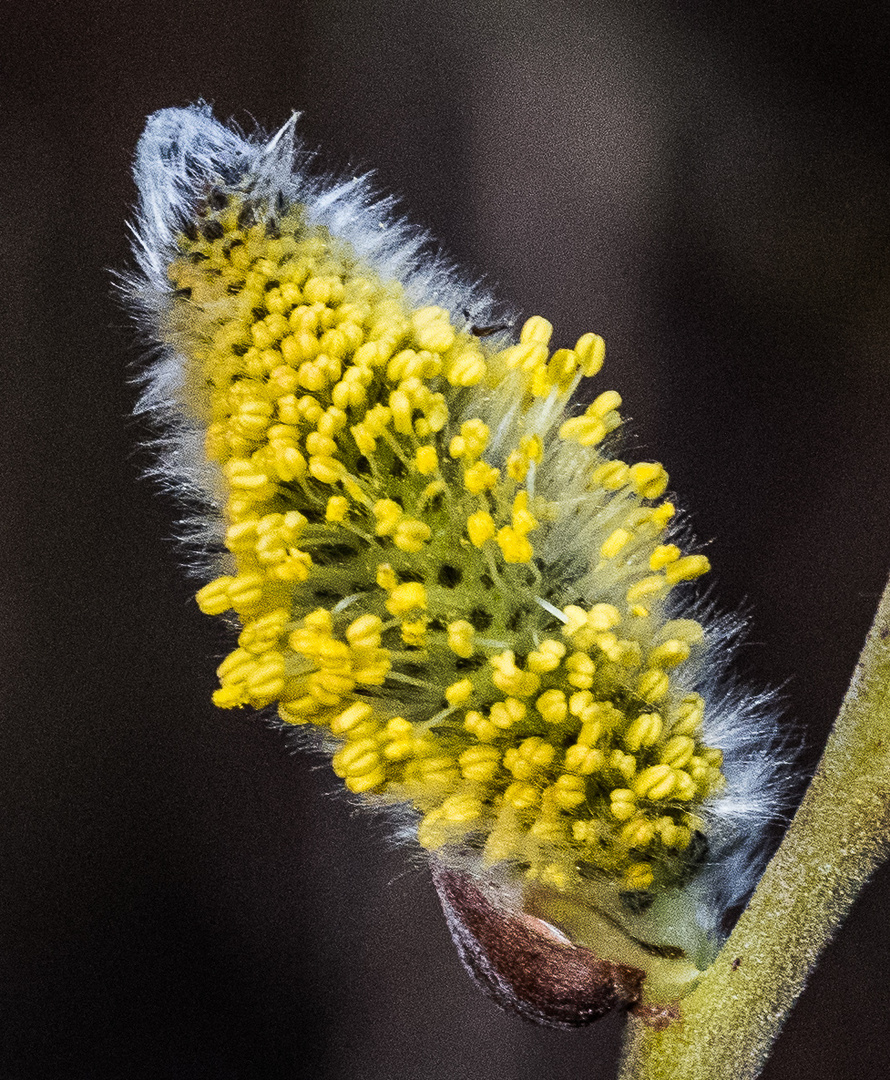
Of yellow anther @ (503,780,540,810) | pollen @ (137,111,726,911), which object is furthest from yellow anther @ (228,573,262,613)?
yellow anther @ (503,780,540,810)

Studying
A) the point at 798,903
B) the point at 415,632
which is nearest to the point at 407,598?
the point at 415,632

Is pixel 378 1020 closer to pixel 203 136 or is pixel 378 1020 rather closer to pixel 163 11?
pixel 203 136

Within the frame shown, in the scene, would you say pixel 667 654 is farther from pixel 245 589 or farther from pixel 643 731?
pixel 245 589

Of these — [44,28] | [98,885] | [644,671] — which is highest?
[44,28]

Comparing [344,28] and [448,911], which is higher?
[344,28]

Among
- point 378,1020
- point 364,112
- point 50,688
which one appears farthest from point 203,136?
point 378,1020

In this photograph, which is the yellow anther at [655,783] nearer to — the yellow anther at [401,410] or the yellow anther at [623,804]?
the yellow anther at [623,804]
